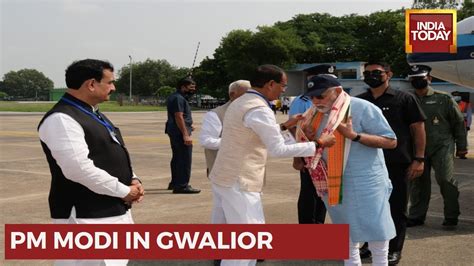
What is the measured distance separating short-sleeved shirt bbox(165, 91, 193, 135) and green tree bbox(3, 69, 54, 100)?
165969 mm

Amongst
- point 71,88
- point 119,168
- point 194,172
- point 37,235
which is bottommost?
point 194,172

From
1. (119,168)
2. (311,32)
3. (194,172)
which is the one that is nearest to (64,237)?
(119,168)

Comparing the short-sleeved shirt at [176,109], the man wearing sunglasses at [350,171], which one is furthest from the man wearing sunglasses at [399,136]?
the short-sleeved shirt at [176,109]

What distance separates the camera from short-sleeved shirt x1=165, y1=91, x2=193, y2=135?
816 centimetres

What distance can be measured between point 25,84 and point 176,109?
7045 inches

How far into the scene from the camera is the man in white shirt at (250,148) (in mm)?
3451

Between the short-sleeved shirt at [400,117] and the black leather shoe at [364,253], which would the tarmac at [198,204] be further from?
the short-sleeved shirt at [400,117]

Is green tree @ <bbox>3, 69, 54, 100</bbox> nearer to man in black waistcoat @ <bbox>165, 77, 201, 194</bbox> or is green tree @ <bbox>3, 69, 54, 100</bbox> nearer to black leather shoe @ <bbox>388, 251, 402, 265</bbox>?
man in black waistcoat @ <bbox>165, 77, 201, 194</bbox>

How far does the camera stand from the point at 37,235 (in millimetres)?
3703

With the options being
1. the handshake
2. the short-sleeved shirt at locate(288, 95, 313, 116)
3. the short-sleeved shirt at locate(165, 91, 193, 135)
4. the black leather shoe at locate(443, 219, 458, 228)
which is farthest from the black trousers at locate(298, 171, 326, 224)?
the short-sleeved shirt at locate(165, 91, 193, 135)

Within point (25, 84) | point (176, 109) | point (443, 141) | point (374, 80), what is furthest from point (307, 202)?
point (25, 84)

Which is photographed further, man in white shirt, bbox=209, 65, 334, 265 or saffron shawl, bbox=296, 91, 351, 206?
saffron shawl, bbox=296, 91, 351, 206

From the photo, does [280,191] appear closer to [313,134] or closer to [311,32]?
[313,134]

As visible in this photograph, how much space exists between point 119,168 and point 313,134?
1372 mm
